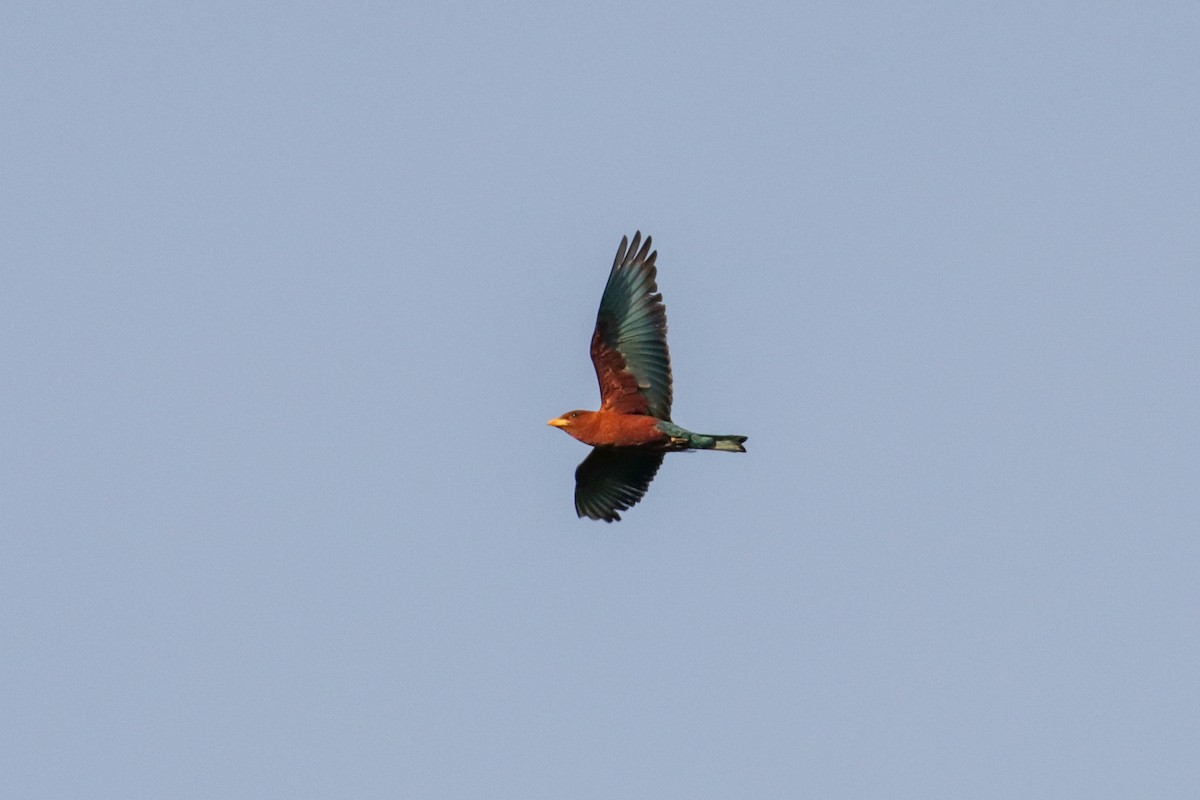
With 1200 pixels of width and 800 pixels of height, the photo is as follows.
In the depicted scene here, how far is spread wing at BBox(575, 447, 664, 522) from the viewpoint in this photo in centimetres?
3009

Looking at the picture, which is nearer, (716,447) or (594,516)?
(716,447)

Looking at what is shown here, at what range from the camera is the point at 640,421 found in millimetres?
28812

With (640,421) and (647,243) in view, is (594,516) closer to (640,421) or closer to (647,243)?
(640,421)

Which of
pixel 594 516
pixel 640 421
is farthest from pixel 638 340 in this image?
pixel 594 516

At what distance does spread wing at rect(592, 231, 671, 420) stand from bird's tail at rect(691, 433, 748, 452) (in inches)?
32.9

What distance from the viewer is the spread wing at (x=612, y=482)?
30094mm

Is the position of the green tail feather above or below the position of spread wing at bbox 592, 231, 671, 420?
below

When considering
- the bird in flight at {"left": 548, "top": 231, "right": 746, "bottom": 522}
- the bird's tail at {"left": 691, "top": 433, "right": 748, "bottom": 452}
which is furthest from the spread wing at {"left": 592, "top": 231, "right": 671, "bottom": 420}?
the bird's tail at {"left": 691, "top": 433, "right": 748, "bottom": 452}

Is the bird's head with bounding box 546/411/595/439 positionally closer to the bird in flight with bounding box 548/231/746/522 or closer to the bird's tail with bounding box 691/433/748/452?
the bird in flight with bounding box 548/231/746/522

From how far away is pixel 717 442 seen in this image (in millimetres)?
28297

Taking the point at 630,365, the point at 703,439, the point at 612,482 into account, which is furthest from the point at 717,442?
the point at 612,482

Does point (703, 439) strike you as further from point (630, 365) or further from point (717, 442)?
point (630, 365)

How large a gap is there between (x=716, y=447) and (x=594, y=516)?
9.86 ft

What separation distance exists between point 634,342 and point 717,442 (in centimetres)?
195
